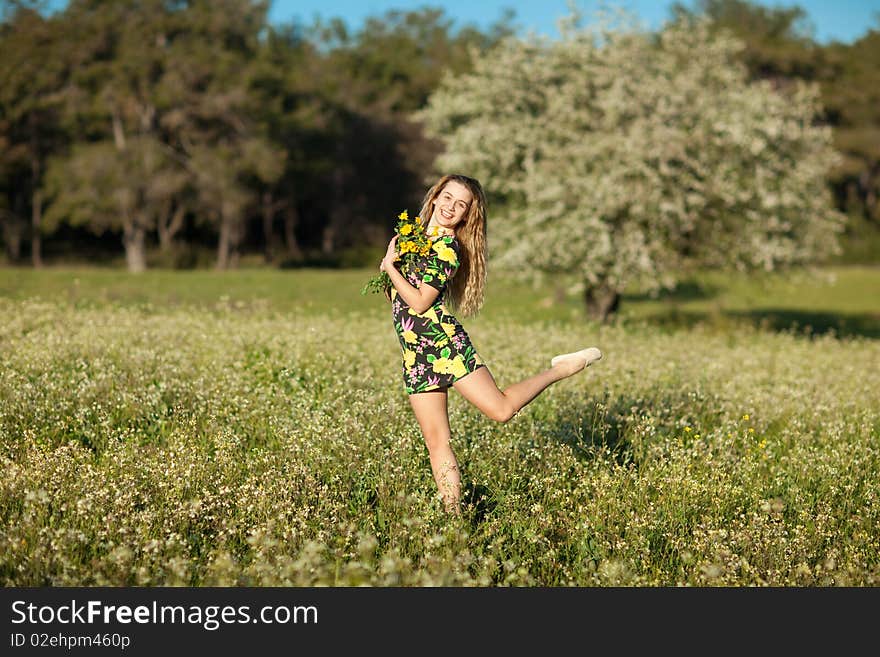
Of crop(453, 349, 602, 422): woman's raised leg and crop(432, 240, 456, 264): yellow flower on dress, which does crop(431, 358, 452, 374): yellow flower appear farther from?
crop(432, 240, 456, 264): yellow flower on dress

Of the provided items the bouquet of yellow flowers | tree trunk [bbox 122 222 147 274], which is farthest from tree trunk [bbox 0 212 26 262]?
the bouquet of yellow flowers

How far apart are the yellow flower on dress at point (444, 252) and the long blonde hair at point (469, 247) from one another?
297 mm

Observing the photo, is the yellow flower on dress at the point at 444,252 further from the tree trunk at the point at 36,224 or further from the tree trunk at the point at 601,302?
the tree trunk at the point at 36,224

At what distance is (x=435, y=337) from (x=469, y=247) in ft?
2.48

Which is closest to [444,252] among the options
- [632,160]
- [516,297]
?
[632,160]

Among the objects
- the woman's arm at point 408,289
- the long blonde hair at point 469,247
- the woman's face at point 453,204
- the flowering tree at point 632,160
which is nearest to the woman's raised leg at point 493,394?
the woman's arm at point 408,289

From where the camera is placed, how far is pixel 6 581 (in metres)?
4.80

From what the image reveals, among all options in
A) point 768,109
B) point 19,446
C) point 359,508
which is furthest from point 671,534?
point 768,109

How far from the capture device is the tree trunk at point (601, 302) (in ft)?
72.9

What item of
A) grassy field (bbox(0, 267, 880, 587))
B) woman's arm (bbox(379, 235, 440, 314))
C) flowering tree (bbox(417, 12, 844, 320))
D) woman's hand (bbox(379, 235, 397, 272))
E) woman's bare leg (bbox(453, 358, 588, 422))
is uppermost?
flowering tree (bbox(417, 12, 844, 320))

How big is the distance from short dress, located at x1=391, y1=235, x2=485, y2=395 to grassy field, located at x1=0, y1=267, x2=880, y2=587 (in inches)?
34.1

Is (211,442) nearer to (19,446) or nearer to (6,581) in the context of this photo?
(19,446)

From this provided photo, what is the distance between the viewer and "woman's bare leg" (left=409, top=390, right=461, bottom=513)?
5.87m

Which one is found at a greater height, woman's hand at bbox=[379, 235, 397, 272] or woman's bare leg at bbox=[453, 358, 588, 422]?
woman's hand at bbox=[379, 235, 397, 272]
